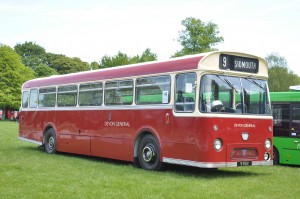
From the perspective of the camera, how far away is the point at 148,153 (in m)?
13.3

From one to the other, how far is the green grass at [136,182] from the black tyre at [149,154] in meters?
0.33

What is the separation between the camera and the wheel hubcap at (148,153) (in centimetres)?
1311

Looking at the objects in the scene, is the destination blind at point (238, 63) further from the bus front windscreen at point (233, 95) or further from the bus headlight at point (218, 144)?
the bus headlight at point (218, 144)

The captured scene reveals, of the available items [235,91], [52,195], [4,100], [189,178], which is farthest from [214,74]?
[4,100]

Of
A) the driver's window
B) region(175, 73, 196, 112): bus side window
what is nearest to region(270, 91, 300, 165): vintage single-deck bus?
the driver's window

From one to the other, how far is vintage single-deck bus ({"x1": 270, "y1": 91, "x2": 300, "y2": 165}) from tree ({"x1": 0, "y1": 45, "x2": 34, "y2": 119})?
2266 inches

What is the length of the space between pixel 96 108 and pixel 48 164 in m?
2.62

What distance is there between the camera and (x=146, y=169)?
13.2 metres

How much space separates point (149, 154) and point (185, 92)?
86.6 inches

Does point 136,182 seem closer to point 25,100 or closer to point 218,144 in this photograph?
point 218,144

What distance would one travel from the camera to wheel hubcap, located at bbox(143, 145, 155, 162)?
13.1 meters

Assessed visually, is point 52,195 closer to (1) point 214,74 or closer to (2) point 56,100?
(1) point 214,74

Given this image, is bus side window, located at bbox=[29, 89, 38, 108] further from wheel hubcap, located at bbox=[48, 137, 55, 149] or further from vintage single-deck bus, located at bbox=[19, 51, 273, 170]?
vintage single-deck bus, located at bbox=[19, 51, 273, 170]

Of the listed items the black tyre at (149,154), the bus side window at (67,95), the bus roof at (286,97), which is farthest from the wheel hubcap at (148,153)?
the bus roof at (286,97)
